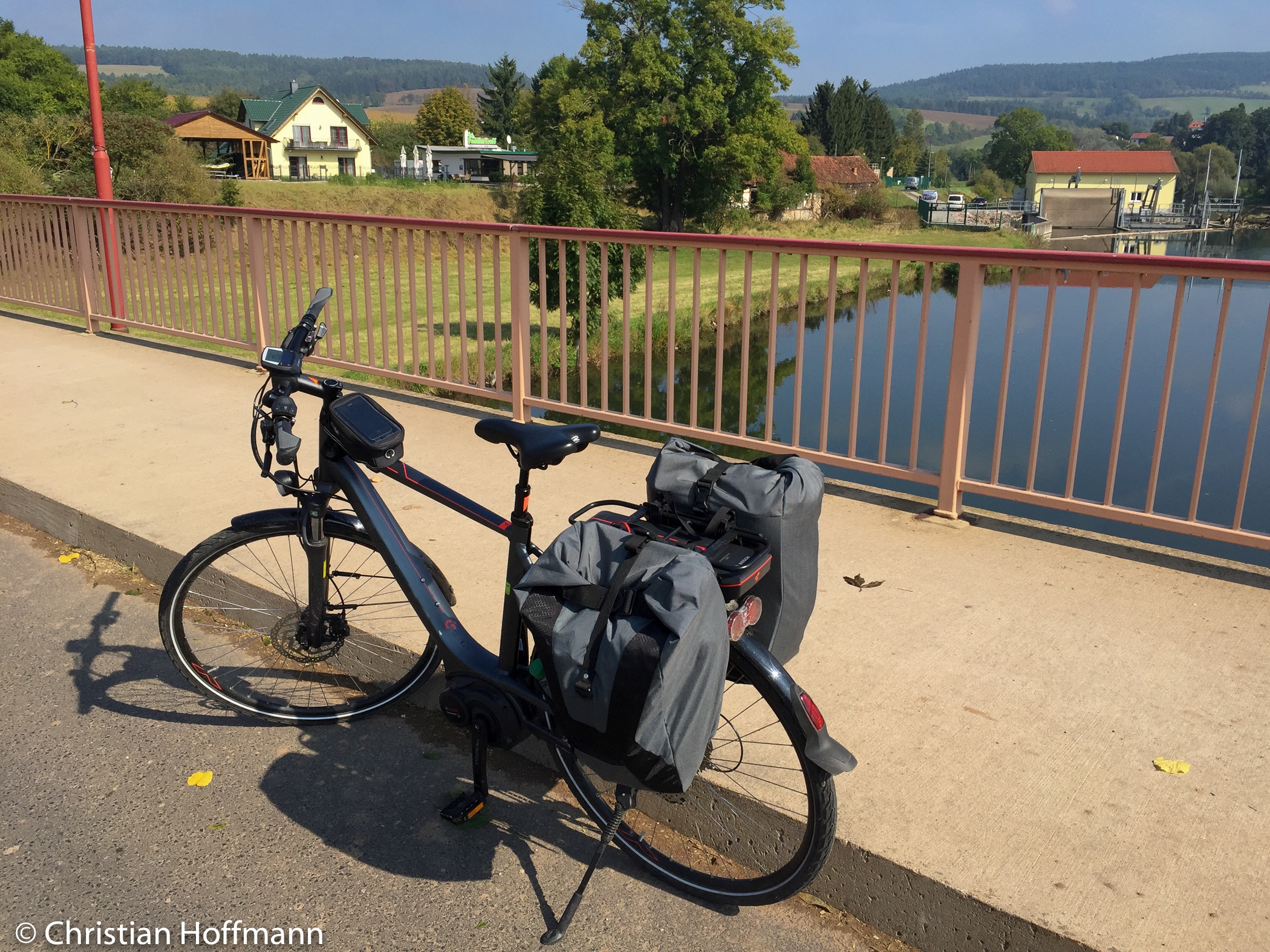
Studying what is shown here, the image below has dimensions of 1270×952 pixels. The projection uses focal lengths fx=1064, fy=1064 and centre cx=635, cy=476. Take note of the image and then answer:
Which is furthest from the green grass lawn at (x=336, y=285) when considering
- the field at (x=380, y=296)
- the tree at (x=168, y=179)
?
the tree at (x=168, y=179)

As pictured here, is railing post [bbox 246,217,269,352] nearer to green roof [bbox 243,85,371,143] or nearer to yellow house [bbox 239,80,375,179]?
yellow house [bbox 239,80,375,179]

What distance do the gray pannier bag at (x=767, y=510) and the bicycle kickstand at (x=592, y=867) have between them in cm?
50

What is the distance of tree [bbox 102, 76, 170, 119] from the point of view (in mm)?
75625

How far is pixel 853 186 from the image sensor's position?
106 m

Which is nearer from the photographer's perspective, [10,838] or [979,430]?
[10,838]

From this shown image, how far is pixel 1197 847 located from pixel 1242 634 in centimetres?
144

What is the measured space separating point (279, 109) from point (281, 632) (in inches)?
4405

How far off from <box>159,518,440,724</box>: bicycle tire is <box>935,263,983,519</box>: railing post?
2528 mm

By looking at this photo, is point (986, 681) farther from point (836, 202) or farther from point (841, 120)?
Result: point (841, 120)

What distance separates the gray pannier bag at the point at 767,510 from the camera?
2.27m

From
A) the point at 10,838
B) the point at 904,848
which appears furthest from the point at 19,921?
the point at 904,848

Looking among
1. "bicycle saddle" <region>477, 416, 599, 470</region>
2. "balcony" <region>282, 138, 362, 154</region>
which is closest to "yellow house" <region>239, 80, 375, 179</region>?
"balcony" <region>282, 138, 362, 154</region>

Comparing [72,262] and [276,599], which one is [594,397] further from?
[276,599]

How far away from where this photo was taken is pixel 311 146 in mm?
103250
